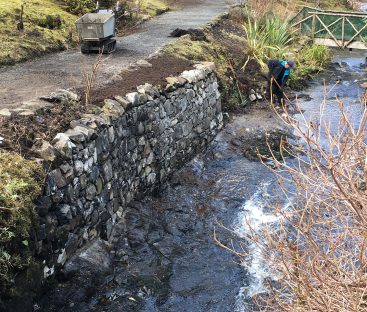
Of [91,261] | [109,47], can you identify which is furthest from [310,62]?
[91,261]

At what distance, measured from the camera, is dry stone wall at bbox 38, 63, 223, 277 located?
519 centimetres

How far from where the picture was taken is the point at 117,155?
6758 millimetres

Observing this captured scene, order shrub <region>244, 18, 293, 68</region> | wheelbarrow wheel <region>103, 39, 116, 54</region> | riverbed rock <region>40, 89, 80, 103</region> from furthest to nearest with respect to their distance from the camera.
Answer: shrub <region>244, 18, 293, 68</region>, wheelbarrow wheel <region>103, 39, 116, 54</region>, riverbed rock <region>40, 89, 80, 103</region>

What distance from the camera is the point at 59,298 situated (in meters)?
5.07

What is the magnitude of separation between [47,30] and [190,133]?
4.33 meters

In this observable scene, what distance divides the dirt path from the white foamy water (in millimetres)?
3247

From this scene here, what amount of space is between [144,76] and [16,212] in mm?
4692

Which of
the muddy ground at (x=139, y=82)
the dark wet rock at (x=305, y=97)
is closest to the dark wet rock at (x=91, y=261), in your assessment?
the muddy ground at (x=139, y=82)

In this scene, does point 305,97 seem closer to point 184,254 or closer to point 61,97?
point 184,254

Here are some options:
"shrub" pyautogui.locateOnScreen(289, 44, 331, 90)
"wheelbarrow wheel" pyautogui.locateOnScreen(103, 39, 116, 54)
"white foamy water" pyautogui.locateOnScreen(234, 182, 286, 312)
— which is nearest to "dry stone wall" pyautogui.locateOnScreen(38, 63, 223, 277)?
"white foamy water" pyautogui.locateOnScreen(234, 182, 286, 312)

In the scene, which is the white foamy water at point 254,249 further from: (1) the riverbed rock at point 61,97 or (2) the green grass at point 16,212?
(1) the riverbed rock at point 61,97

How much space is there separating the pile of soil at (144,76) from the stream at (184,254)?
169 cm

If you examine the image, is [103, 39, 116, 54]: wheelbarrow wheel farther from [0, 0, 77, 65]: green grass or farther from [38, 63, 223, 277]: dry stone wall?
[38, 63, 223, 277]: dry stone wall

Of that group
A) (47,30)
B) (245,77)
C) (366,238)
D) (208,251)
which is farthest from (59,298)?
(245,77)
